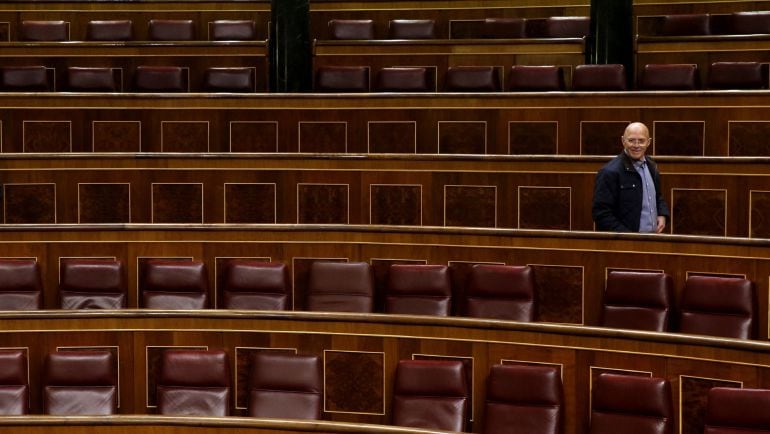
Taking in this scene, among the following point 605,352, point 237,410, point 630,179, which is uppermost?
point 630,179

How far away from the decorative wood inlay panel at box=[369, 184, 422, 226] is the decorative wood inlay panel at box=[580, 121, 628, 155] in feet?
1.49

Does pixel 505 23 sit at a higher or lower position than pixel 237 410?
higher

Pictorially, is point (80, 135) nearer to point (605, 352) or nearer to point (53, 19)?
point (53, 19)

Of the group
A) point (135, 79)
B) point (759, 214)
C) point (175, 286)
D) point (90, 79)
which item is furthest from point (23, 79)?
point (759, 214)

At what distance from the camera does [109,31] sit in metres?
3.72

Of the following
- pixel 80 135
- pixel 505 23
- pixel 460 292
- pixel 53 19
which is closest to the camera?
pixel 460 292

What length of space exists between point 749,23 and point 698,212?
1038mm

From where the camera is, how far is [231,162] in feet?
9.11

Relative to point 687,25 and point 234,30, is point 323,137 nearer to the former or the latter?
point 234,30

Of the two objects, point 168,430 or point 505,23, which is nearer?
point 168,430

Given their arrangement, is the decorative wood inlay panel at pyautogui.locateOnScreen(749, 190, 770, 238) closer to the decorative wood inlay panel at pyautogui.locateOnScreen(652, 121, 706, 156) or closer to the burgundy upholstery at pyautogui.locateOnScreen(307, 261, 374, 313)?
the decorative wood inlay panel at pyautogui.locateOnScreen(652, 121, 706, 156)

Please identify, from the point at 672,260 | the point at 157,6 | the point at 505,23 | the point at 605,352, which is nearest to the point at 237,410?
the point at 605,352

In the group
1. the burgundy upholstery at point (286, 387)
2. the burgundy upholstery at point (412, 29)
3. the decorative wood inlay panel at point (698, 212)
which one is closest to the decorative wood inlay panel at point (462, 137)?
the decorative wood inlay panel at point (698, 212)

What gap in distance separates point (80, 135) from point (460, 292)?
126 cm
